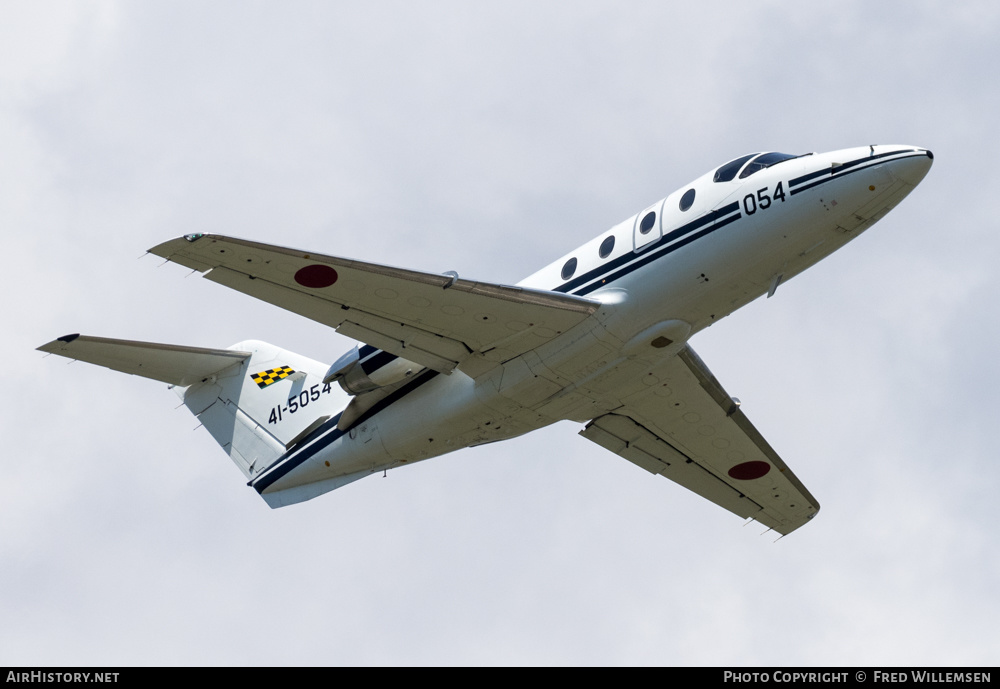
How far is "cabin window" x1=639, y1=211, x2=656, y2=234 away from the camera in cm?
2192

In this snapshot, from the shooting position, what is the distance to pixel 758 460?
27578mm

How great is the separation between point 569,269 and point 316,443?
23.4ft

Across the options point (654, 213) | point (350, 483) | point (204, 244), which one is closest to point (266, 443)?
point (350, 483)

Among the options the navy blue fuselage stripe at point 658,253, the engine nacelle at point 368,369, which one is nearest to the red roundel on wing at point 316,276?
the engine nacelle at point 368,369

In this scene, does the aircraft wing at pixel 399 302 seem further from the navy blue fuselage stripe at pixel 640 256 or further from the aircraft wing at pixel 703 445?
the aircraft wing at pixel 703 445

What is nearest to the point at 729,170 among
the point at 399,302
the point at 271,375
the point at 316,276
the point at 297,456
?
the point at 399,302

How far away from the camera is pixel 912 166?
797 inches

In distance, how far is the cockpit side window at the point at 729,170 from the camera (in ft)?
70.9

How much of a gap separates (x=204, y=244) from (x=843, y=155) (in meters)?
10.7

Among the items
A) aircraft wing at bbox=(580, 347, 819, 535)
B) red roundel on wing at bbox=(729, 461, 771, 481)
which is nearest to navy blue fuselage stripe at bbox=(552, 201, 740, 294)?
aircraft wing at bbox=(580, 347, 819, 535)

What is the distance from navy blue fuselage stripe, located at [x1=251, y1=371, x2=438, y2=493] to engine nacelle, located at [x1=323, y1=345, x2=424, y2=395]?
0.46 m

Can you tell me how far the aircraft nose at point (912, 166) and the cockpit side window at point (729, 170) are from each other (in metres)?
2.60
